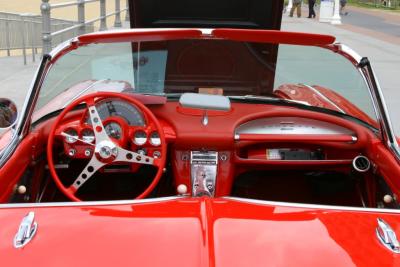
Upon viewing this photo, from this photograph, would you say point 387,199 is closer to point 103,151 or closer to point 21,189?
point 103,151

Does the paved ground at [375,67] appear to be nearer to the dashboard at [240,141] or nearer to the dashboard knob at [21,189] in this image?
the dashboard at [240,141]

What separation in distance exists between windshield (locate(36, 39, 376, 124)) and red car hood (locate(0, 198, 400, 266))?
1097 millimetres

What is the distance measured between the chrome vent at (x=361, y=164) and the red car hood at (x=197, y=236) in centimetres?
78

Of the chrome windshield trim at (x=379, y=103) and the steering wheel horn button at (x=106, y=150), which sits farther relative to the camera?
the chrome windshield trim at (x=379, y=103)

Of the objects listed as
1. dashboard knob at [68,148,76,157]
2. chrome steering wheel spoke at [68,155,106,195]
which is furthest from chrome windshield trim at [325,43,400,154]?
dashboard knob at [68,148,76,157]

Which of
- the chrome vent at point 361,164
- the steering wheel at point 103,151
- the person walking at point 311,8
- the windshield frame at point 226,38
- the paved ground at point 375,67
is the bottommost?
the paved ground at point 375,67

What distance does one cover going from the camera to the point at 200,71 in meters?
3.49

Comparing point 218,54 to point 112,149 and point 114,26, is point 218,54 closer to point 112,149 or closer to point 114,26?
point 112,149

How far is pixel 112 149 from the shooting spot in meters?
2.48

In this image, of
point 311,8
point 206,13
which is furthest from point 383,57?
point 311,8

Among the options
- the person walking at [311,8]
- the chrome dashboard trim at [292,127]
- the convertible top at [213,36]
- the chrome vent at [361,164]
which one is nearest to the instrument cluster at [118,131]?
the convertible top at [213,36]

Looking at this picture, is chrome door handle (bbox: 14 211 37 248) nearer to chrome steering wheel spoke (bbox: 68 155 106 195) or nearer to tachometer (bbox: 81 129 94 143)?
chrome steering wheel spoke (bbox: 68 155 106 195)

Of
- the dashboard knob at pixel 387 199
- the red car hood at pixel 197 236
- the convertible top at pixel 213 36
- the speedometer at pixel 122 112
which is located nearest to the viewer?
the red car hood at pixel 197 236

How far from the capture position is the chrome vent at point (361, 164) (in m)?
2.89
